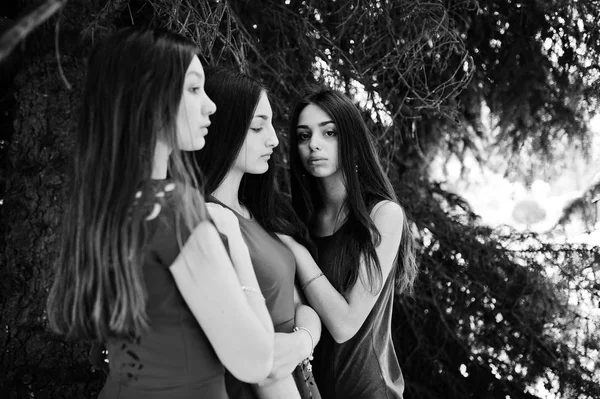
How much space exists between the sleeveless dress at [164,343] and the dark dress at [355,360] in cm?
99

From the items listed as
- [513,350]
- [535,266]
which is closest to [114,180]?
[535,266]

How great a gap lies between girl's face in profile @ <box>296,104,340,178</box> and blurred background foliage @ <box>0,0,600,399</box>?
587 millimetres

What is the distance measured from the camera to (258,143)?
223cm

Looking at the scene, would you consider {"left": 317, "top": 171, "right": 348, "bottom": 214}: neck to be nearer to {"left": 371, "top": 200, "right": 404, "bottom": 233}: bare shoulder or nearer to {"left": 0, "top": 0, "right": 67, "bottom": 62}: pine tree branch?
{"left": 371, "top": 200, "right": 404, "bottom": 233}: bare shoulder

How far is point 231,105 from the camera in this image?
2.19 metres

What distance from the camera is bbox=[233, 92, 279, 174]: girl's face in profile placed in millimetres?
2225

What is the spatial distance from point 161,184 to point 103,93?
230 millimetres

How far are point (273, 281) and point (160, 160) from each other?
2.18ft

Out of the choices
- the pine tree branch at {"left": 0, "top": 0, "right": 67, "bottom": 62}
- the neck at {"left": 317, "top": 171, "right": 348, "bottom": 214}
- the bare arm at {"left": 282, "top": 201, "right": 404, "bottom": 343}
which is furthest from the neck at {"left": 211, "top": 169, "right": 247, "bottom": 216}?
the pine tree branch at {"left": 0, "top": 0, "right": 67, "bottom": 62}

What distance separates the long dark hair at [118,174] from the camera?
146 centimetres

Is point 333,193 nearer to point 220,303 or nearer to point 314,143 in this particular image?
point 314,143

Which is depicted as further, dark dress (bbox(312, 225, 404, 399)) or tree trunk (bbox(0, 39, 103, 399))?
tree trunk (bbox(0, 39, 103, 399))

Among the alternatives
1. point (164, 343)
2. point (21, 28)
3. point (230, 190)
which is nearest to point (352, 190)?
point (230, 190)

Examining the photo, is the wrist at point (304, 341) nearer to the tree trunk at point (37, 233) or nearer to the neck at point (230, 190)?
the neck at point (230, 190)
